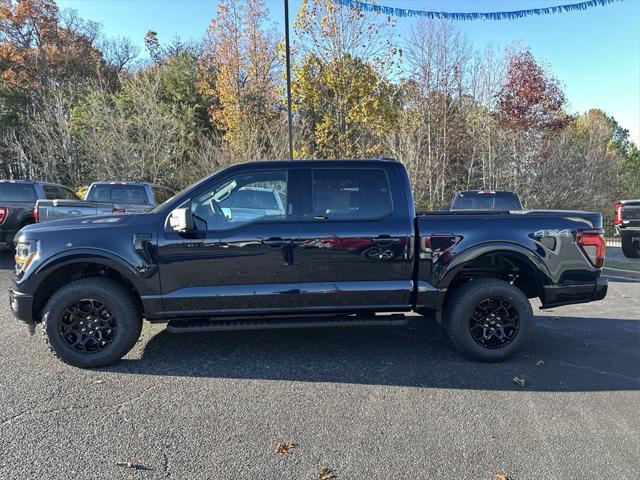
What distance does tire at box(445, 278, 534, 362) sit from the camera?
14.3 feet

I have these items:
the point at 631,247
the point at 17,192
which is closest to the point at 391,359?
the point at 17,192

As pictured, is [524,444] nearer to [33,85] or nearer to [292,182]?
[292,182]

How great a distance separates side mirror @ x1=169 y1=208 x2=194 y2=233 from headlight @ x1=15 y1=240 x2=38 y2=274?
129cm

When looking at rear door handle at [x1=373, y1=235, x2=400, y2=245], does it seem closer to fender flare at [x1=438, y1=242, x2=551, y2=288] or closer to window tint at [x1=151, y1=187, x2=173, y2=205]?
fender flare at [x1=438, y1=242, x2=551, y2=288]

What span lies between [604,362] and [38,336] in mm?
6207

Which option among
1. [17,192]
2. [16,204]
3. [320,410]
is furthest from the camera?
[17,192]

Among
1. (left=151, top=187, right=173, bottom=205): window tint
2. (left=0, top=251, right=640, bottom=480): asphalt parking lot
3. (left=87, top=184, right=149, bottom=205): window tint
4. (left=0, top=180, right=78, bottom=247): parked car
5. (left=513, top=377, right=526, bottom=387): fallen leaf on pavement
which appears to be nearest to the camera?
(left=0, top=251, right=640, bottom=480): asphalt parking lot

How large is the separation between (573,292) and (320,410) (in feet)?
9.48

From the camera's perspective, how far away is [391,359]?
4.51m

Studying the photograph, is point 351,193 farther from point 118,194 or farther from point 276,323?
point 118,194

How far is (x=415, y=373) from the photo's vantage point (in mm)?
4156

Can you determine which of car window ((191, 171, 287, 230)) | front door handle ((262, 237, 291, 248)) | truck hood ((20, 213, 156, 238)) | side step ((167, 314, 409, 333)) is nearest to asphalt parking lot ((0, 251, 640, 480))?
side step ((167, 314, 409, 333))

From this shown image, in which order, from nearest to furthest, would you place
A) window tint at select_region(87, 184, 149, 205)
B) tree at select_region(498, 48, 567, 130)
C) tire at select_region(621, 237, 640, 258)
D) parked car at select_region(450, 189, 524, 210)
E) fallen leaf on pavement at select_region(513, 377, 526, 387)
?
fallen leaf on pavement at select_region(513, 377, 526, 387), parked car at select_region(450, 189, 524, 210), window tint at select_region(87, 184, 149, 205), tire at select_region(621, 237, 640, 258), tree at select_region(498, 48, 567, 130)

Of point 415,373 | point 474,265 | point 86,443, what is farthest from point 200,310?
point 474,265
